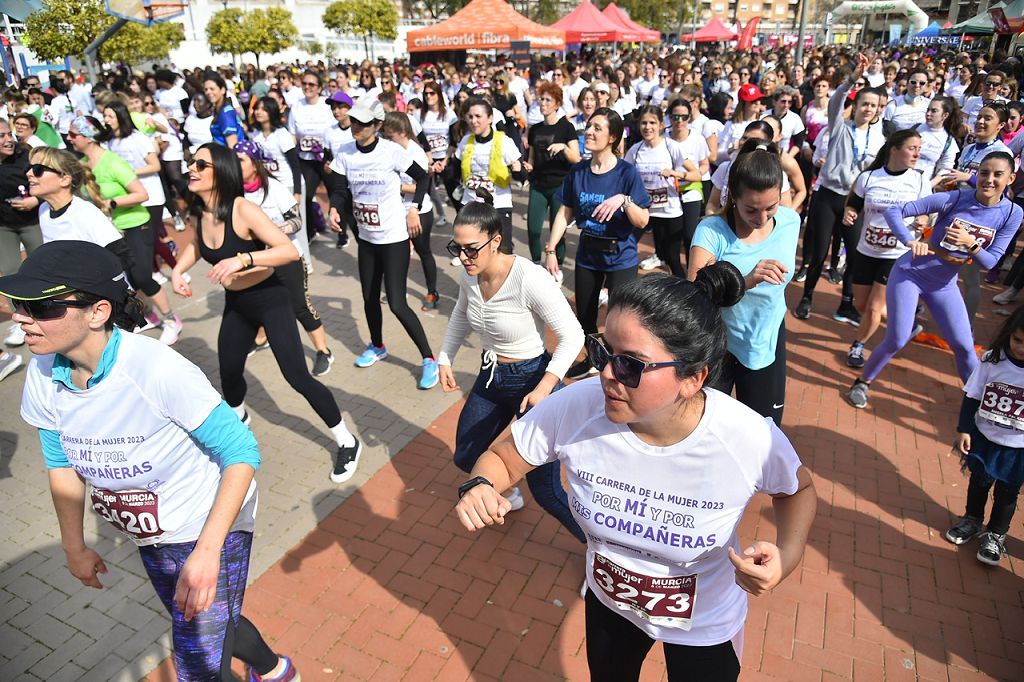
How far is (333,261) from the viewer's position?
30.4 feet

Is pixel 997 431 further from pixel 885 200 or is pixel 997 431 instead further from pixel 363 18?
pixel 363 18

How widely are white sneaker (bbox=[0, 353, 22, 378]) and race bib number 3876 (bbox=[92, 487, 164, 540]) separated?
502 centimetres

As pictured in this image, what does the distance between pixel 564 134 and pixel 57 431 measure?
6667 mm

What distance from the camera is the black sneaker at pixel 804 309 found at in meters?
7.00

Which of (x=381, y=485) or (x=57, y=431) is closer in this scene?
(x=57, y=431)

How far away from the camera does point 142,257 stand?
6.62 metres

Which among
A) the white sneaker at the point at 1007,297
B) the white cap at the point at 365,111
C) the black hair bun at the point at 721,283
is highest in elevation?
the white cap at the point at 365,111

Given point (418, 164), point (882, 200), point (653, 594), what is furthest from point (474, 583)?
point (882, 200)

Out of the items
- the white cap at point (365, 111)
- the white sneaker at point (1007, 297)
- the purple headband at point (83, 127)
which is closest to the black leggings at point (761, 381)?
the white cap at point (365, 111)

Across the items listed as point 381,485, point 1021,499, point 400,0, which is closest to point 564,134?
point 381,485

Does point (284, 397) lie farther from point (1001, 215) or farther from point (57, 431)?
point (1001, 215)

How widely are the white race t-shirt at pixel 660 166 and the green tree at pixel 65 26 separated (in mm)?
14126

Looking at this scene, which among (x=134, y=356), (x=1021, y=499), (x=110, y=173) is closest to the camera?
(x=134, y=356)

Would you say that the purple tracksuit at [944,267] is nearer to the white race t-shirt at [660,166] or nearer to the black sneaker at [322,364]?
the white race t-shirt at [660,166]
